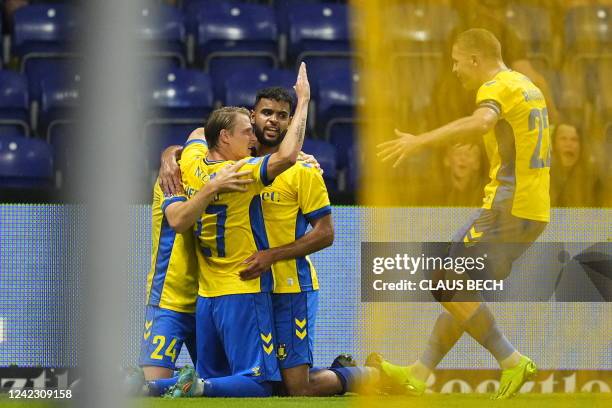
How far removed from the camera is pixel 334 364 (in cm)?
561

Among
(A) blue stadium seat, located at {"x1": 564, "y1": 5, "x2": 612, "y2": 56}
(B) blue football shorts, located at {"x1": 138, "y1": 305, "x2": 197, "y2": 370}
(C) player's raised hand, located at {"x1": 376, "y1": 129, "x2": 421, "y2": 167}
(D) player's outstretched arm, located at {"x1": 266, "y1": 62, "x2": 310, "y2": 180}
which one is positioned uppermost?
(A) blue stadium seat, located at {"x1": 564, "y1": 5, "x2": 612, "y2": 56}

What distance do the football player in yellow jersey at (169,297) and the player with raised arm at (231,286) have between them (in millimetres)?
153

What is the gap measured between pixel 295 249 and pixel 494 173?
211cm

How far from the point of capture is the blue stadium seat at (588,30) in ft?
9.06

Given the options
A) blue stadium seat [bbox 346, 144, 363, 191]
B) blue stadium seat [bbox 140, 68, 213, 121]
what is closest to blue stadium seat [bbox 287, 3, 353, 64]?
blue stadium seat [bbox 140, 68, 213, 121]

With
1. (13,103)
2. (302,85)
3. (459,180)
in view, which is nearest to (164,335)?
(302,85)

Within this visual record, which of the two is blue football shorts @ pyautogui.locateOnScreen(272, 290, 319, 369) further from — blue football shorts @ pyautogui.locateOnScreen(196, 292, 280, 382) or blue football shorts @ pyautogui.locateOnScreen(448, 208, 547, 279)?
blue football shorts @ pyautogui.locateOnScreen(448, 208, 547, 279)

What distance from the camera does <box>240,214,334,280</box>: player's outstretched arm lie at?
16.8 ft

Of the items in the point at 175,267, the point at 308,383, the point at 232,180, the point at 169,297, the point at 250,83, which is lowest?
the point at 308,383

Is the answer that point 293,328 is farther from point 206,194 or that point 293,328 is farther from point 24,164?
point 24,164

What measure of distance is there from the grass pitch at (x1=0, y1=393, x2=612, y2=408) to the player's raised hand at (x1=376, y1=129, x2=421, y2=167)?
66 centimetres

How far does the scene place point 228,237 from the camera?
5.19 meters

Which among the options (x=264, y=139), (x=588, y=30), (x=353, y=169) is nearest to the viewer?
(x=588, y=30)

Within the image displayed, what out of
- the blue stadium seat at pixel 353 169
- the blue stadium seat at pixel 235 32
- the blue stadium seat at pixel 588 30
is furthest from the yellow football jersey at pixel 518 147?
the blue stadium seat at pixel 235 32
